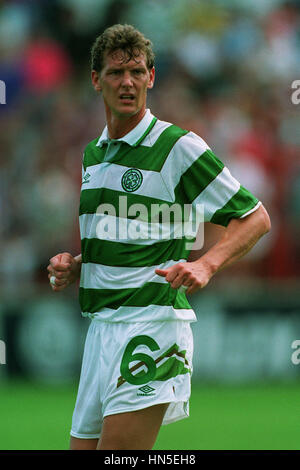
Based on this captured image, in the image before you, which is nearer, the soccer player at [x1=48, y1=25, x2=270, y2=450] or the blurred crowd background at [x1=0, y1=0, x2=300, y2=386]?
the soccer player at [x1=48, y1=25, x2=270, y2=450]

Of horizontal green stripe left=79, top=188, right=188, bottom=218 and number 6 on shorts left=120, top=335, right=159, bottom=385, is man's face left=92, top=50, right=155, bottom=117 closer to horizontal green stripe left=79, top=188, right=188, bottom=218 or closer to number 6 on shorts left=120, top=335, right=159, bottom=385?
horizontal green stripe left=79, top=188, right=188, bottom=218

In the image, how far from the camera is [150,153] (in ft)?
12.6

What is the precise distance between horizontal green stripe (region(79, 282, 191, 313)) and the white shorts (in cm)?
8

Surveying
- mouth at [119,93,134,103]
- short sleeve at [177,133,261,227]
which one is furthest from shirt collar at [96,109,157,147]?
short sleeve at [177,133,261,227]

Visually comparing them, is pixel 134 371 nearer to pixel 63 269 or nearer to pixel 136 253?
pixel 136 253

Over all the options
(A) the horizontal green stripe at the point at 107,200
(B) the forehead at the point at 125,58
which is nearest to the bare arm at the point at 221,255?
(A) the horizontal green stripe at the point at 107,200

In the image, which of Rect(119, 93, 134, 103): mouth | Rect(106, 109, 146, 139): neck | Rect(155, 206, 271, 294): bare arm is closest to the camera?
Rect(155, 206, 271, 294): bare arm

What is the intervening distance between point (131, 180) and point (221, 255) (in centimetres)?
53

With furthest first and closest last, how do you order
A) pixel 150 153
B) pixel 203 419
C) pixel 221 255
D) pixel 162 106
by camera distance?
pixel 162 106 → pixel 203 419 → pixel 150 153 → pixel 221 255

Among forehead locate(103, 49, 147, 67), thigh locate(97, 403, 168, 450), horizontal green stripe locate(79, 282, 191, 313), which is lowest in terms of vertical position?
thigh locate(97, 403, 168, 450)

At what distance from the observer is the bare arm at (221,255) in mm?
3420

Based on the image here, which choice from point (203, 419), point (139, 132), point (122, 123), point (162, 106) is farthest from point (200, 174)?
point (162, 106)

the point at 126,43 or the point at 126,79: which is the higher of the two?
the point at 126,43

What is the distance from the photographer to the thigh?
3609 millimetres
